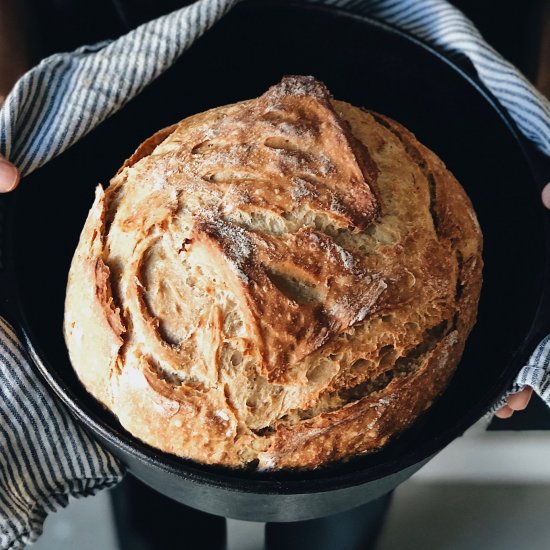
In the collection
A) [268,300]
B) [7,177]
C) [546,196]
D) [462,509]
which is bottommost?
[462,509]

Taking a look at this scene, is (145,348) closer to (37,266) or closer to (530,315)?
(37,266)

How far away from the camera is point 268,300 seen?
25.7 inches

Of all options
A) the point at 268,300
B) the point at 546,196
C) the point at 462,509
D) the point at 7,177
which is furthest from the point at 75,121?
the point at 462,509

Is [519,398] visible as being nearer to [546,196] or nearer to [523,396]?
[523,396]

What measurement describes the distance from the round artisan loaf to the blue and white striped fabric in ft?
0.27

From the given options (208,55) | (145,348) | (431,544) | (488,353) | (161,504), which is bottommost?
(431,544)

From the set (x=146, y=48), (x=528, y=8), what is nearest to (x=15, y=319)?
(x=146, y=48)

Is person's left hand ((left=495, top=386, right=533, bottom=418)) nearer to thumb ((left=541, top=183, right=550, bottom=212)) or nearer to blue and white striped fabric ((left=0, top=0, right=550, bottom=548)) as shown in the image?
blue and white striped fabric ((left=0, top=0, right=550, bottom=548))

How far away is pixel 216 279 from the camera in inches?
26.5

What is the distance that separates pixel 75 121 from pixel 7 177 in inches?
4.5

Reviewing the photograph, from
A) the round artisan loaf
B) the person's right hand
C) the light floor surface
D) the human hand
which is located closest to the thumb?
the human hand

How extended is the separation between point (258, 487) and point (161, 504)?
1.43 ft

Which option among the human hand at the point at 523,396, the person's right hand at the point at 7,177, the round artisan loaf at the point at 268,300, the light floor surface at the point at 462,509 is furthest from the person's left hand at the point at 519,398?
the person's right hand at the point at 7,177

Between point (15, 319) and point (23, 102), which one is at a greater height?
point (23, 102)
